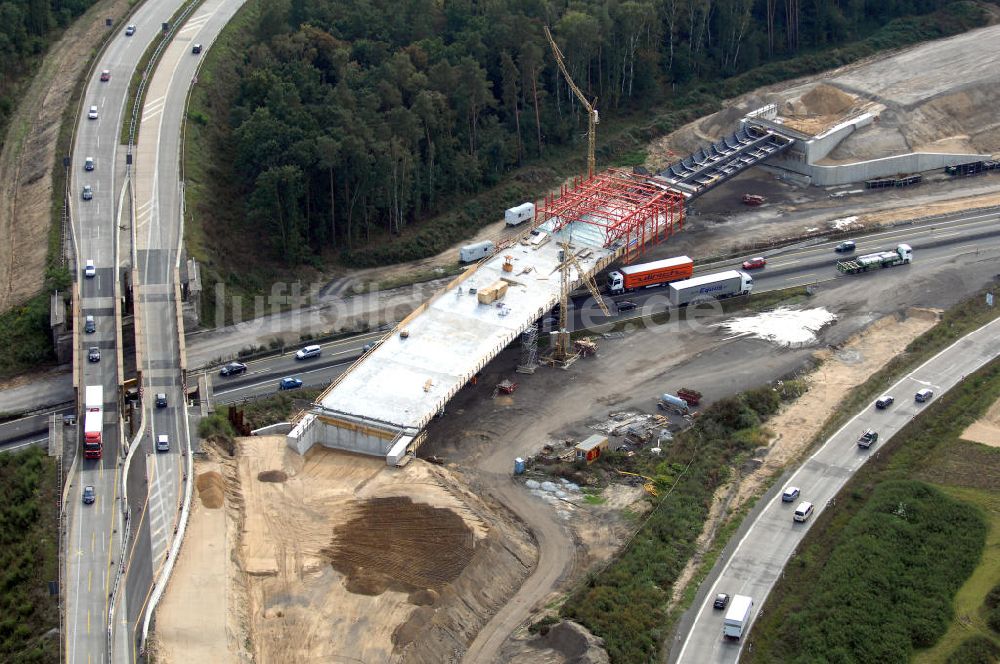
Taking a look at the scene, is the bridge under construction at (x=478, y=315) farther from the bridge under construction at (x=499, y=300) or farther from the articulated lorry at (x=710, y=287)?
the articulated lorry at (x=710, y=287)

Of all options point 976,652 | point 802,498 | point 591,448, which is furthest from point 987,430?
point 591,448

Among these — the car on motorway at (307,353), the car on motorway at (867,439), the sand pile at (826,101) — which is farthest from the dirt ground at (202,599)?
the sand pile at (826,101)

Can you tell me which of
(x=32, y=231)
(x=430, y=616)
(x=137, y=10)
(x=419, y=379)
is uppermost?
(x=137, y=10)

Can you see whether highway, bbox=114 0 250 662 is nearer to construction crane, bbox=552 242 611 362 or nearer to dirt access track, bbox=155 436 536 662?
dirt access track, bbox=155 436 536 662

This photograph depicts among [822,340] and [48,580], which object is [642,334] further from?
[48,580]

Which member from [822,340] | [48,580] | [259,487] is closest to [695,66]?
[822,340]
